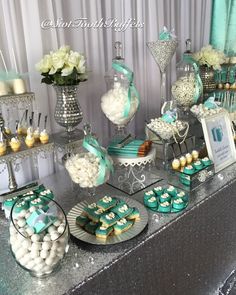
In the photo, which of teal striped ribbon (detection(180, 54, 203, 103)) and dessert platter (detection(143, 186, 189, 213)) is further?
teal striped ribbon (detection(180, 54, 203, 103))

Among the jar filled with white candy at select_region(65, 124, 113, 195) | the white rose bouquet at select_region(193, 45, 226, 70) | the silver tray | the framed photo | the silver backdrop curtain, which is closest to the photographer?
the silver tray

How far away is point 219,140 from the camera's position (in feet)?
3.95

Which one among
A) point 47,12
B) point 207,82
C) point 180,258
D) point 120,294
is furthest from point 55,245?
point 207,82

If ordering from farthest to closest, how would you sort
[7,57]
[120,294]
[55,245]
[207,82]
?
[207,82] → [7,57] → [120,294] → [55,245]

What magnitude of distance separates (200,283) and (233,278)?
21cm

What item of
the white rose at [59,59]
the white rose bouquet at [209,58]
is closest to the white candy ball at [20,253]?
the white rose at [59,59]

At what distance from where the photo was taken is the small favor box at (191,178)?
1.04 meters

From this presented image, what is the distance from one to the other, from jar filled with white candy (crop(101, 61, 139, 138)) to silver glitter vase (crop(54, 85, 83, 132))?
0.11 meters

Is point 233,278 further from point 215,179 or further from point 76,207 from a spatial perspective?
point 76,207

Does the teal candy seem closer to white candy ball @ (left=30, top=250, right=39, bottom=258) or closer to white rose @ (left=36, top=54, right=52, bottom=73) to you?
white rose @ (left=36, top=54, right=52, bottom=73)

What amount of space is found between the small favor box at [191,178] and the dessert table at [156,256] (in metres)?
0.02

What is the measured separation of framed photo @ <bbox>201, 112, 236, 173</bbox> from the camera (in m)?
1.16

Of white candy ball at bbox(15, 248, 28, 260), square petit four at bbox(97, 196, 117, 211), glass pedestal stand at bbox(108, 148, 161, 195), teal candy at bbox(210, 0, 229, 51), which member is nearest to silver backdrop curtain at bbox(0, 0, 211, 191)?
teal candy at bbox(210, 0, 229, 51)

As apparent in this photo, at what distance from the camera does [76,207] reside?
927mm
